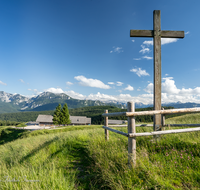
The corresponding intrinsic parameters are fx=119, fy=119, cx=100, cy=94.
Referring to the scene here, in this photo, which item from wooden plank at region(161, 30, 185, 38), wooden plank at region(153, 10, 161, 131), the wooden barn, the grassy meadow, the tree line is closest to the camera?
the grassy meadow

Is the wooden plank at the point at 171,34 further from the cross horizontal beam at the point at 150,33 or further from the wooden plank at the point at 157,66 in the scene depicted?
the wooden plank at the point at 157,66

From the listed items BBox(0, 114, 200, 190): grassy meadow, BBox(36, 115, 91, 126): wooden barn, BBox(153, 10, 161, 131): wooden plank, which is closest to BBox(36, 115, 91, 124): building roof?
BBox(36, 115, 91, 126): wooden barn

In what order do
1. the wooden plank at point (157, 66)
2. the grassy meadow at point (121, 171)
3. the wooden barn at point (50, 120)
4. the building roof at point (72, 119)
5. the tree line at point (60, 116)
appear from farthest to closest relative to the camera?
the building roof at point (72, 119) < the wooden barn at point (50, 120) < the tree line at point (60, 116) < the wooden plank at point (157, 66) < the grassy meadow at point (121, 171)

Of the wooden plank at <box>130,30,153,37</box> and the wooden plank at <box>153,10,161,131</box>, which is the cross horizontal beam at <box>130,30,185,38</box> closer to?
the wooden plank at <box>130,30,153,37</box>

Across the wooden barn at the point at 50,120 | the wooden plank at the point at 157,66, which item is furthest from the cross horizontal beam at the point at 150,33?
the wooden barn at the point at 50,120

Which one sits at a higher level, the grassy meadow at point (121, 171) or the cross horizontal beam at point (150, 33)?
the cross horizontal beam at point (150, 33)

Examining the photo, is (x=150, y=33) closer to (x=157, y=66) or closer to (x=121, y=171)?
(x=157, y=66)

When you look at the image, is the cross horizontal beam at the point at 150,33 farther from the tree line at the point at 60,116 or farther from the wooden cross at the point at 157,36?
the tree line at the point at 60,116

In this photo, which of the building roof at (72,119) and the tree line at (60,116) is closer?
the tree line at (60,116)

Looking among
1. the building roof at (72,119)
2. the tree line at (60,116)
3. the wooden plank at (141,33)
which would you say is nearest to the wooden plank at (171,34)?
the wooden plank at (141,33)

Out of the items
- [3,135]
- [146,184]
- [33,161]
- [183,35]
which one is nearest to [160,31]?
[183,35]

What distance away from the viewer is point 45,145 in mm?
5430

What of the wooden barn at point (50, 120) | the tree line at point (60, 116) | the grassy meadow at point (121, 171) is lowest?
the wooden barn at point (50, 120)

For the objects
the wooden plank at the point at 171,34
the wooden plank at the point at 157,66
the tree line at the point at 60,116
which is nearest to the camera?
the wooden plank at the point at 157,66
